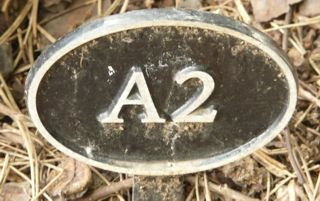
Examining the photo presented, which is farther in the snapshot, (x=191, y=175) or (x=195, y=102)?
(x=191, y=175)

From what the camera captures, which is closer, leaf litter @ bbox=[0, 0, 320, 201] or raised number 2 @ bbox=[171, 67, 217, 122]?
raised number 2 @ bbox=[171, 67, 217, 122]

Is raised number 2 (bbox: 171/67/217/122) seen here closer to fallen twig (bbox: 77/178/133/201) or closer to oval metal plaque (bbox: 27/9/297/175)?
oval metal plaque (bbox: 27/9/297/175)

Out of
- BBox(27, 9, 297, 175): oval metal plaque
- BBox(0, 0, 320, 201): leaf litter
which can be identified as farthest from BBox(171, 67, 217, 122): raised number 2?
BBox(0, 0, 320, 201): leaf litter

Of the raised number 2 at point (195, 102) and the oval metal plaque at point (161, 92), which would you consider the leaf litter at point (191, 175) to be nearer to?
the oval metal plaque at point (161, 92)

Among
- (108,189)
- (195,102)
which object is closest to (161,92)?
(195,102)

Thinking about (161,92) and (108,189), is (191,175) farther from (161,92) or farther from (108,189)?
(161,92)

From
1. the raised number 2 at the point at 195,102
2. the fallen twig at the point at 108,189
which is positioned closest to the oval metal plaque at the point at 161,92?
the raised number 2 at the point at 195,102

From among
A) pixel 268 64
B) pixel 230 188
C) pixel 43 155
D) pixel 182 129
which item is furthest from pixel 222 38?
pixel 43 155
